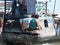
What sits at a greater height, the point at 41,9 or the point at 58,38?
the point at 41,9

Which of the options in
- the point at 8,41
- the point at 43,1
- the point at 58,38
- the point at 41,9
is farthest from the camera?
the point at 43,1

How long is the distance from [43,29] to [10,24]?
0.91ft

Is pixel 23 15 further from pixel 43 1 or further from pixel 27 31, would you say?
pixel 43 1

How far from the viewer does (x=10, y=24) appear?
172 centimetres

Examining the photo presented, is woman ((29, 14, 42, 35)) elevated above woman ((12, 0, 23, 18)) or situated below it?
below

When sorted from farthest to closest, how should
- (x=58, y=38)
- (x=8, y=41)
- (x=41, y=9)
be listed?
(x=41, y=9)
(x=58, y=38)
(x=8, y=41)

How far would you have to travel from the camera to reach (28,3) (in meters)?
1.80

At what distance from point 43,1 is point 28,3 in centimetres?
43

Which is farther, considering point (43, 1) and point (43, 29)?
point (43, 1)

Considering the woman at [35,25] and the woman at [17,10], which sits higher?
the woman at [17,10]

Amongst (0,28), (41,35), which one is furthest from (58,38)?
(0,28)

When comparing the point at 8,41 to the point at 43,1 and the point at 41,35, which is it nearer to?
the point at 41,35

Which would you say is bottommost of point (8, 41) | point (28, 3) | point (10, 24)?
point (8, 41)

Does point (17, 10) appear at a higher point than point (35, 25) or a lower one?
higher
